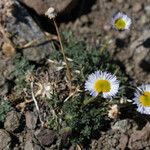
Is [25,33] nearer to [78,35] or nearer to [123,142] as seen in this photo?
[78,35]

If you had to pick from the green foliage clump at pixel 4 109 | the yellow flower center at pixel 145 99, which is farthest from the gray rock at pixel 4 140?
the yellow flower center at pixel 145 99

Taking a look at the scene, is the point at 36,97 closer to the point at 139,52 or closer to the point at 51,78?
the point at 51,78

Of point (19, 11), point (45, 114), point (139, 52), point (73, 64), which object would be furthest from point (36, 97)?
point (139, 52)

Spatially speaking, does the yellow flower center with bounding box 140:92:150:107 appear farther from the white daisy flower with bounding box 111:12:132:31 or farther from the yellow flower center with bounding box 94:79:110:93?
the white daisy flower with bounding box 111:12:132:31

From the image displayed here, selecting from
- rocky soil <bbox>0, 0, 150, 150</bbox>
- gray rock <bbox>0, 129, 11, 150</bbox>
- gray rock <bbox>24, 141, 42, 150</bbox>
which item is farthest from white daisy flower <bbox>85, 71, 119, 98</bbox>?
gray rock <bbox>0, 129, 11, 150</bbox>

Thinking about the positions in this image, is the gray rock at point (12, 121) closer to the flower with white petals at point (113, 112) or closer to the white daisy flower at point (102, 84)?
the white daisy flower at point (102, 84)

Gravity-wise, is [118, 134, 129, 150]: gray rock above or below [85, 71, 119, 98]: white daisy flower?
below
